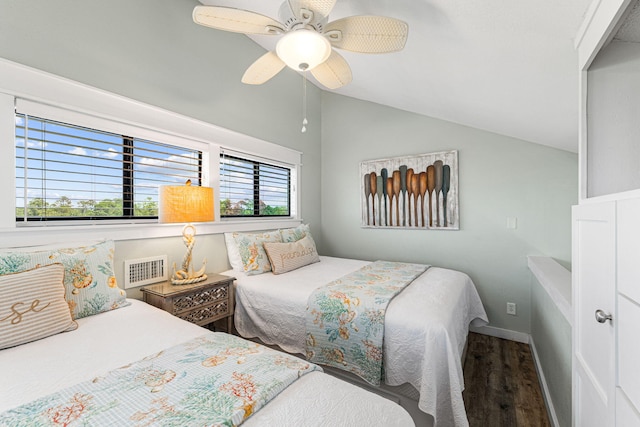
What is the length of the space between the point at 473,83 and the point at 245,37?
7.48 feet

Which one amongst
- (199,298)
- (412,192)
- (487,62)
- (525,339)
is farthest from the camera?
(412,192)

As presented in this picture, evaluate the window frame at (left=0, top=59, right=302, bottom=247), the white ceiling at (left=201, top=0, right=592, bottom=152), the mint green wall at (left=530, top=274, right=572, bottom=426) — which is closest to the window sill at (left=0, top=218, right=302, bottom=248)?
the window frame at (left=0, top=59, right=302, bottom=247)

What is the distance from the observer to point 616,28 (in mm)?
824

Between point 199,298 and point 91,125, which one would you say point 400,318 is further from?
point 91,125

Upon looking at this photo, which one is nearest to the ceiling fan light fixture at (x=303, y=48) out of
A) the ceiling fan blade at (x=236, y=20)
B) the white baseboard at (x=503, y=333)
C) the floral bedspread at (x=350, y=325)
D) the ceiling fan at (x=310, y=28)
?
the ceiling fan at (x=310, y=28)

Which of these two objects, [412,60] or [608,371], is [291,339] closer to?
[608,371]

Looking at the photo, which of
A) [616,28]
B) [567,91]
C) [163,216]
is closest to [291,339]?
[163,216]

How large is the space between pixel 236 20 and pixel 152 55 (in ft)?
3.48

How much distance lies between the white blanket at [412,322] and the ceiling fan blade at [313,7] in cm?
164

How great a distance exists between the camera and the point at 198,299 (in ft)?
6.68

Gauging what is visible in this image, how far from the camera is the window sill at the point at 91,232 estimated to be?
59.9 inches

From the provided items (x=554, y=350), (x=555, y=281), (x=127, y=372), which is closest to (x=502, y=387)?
(x=554, y=350)

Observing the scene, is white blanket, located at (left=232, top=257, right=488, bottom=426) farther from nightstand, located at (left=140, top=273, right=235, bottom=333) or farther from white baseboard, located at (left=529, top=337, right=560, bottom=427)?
white baseboard, located at (left=529, top=337, right=560, bottom=427)

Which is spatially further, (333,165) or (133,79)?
(333,165)
